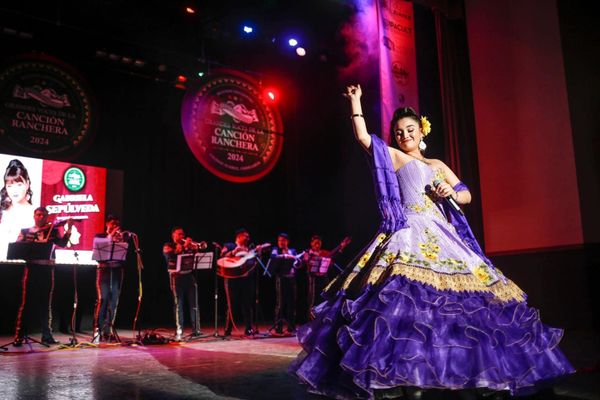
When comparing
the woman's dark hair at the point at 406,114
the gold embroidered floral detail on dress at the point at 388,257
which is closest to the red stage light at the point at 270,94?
the woman's dark hair at the point at 406,114

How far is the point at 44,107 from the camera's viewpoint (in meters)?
8.40

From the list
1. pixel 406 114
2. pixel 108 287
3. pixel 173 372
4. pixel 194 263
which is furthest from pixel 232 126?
pixel 406 114

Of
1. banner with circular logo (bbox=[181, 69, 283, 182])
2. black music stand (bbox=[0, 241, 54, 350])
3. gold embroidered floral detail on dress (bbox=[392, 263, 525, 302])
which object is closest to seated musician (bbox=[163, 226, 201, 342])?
banner with circular logo (bbox=[181, 69, 283, 182])

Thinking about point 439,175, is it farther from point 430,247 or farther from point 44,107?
point 44,107

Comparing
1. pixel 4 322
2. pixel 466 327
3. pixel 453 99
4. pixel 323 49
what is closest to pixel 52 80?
pixel 4 322

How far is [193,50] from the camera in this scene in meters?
10.2

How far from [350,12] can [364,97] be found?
1.56m

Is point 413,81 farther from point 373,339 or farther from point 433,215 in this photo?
point 373,339

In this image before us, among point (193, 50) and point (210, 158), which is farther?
point (193, 50)

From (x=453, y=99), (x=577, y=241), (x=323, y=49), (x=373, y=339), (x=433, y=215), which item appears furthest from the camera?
(x=323, y=49)

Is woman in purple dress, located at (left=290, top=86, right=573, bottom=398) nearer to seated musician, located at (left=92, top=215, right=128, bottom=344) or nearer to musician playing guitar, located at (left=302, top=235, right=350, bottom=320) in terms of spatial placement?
seated musician, located at (left=92, top=215, right=128, bottom=344)

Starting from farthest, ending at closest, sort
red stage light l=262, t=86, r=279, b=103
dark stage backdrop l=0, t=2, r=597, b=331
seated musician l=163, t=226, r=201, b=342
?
red stage light l=262, t=86, r=279, b=103, dark stage backdrop l=0, t=2, r=597, b=331, seated musician l=163, t=226, r=201, b=342

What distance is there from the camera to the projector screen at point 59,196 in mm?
8320

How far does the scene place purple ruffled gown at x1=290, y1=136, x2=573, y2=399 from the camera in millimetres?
2479
